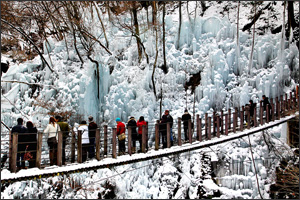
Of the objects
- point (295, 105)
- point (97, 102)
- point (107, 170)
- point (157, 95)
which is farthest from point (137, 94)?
point (295, 105)

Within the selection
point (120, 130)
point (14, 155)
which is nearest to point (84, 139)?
point (120, 130)

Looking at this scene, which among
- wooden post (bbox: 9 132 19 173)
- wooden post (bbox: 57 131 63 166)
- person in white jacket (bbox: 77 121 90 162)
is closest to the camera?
wooden post (bbox: 9 132 19 173)

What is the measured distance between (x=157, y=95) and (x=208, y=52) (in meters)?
3.73

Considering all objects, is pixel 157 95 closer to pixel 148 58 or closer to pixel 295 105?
pixel 148 58

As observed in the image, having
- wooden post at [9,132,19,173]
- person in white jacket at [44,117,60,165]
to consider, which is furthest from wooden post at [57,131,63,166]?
wooden post at [9,132,19,173]

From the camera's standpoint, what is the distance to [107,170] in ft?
37.9

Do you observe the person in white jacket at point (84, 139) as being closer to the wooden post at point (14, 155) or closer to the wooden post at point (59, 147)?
the wooden post at point (59, 147)

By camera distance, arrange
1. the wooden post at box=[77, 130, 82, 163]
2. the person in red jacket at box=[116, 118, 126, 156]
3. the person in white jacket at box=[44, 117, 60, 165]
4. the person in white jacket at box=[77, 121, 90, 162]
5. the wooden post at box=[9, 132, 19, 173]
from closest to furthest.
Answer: the wooden post at box=[9, 132, 19, 173] → the person in white jacket at box=[44, 117, 60, 165] → the wooden post at box=[77, 130, 82, 163] → the person in white jacket at box=[77, 121, 90, 162] → the person in red jacket at box=[116, 118, 126, 156]

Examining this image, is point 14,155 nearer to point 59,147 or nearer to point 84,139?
point 59,147

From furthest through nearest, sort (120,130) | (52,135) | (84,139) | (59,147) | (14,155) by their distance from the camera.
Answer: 1. (120,130)
2. (84,139)
3. (52,135)
4. (59,147)
5. (14,155)

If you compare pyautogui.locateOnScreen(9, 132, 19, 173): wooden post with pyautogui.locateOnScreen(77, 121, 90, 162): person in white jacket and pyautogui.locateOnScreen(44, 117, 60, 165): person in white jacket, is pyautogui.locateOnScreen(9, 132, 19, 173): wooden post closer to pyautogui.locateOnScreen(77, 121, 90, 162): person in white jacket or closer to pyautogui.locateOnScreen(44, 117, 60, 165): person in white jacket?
pyautogui.locateOnScreen(44, 117, 60, 165): person in white jacket

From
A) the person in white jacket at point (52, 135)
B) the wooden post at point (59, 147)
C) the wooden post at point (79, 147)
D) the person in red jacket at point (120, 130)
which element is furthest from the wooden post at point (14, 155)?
the person in red jacket at point (120, 130)

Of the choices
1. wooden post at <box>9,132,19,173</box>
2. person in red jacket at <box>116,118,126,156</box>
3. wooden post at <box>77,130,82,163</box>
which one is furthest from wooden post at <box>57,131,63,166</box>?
person in red jacket at <box>116,118,126,156</box>

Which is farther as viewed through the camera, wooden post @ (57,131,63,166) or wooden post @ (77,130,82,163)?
wooden post @ (77,130,82,163)
